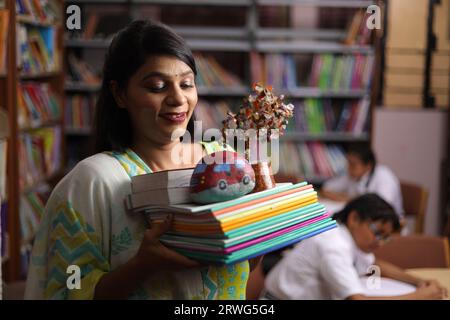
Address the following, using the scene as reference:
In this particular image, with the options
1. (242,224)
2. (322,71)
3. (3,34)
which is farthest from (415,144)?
(242,224)

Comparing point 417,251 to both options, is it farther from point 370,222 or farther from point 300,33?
point 300,33

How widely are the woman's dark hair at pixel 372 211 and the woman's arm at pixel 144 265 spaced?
1.52 meters

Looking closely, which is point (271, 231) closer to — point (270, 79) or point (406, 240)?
point (406, 240)

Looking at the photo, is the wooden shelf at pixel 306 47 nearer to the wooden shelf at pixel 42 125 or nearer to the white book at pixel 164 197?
the wooden shelf at pixel 42 125

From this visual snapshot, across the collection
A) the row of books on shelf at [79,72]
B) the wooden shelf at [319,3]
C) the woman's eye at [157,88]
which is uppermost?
the wooden shelf at [319,3]

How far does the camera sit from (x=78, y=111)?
4.31m

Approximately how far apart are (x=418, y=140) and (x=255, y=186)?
13.1 feet

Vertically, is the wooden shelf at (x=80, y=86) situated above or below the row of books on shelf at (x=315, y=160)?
above

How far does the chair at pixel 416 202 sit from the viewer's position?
12.6 feet

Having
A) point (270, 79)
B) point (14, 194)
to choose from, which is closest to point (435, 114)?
point (270, 79)

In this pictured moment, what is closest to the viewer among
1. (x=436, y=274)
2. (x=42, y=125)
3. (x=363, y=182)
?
(x=436, y=274)

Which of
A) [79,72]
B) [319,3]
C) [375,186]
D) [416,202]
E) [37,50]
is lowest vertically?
[416,202]

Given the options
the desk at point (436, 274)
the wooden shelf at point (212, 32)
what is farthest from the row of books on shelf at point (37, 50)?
the desk at point (436, 274)

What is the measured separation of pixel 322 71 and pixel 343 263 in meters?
2.36
